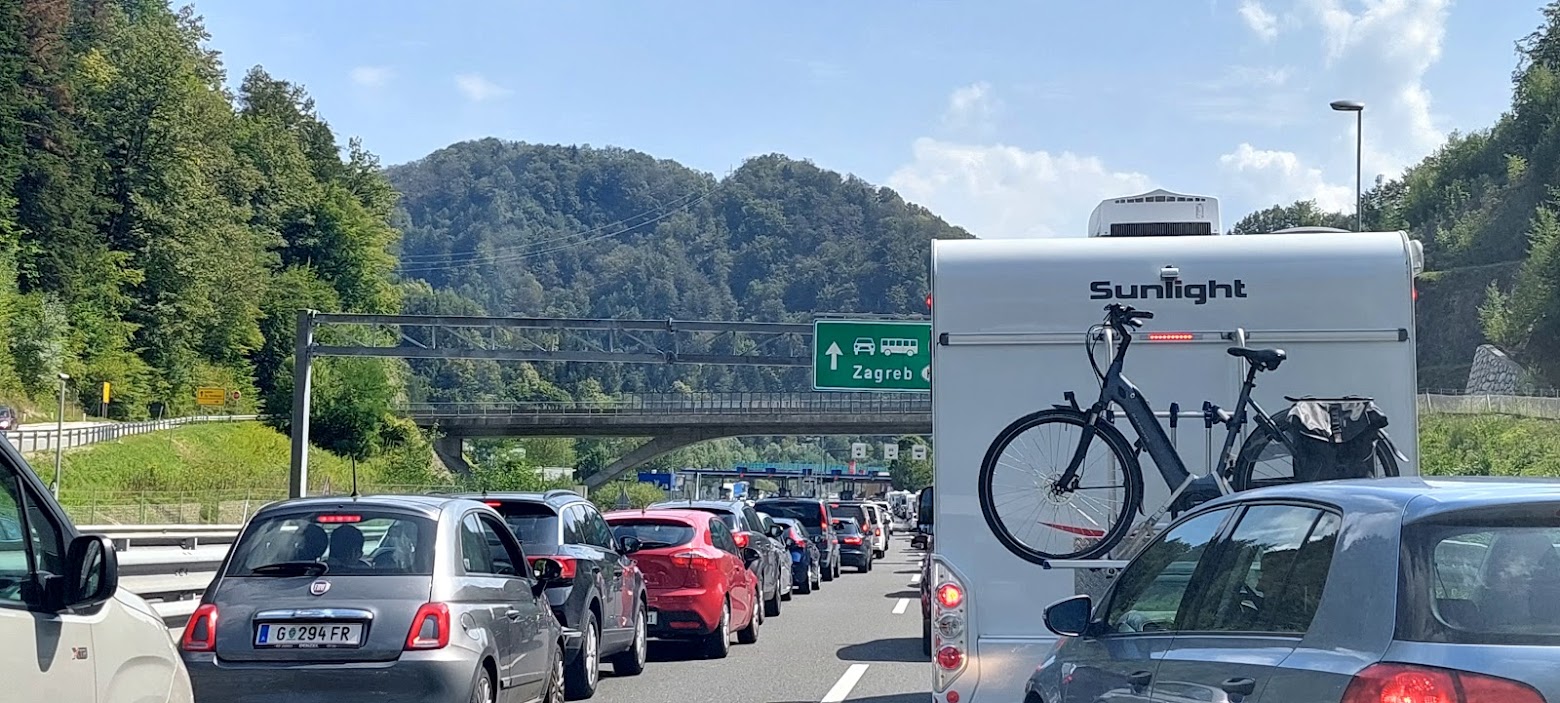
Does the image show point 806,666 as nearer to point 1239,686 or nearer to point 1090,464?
point 1090,464

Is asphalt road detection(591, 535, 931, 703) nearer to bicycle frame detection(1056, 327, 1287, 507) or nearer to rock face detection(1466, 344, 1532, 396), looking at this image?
bicycle frame detection(1056, 327, 1287, 507)

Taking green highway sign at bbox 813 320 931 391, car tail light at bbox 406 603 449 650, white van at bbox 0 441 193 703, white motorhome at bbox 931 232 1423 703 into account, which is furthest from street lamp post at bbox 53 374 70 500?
white van at bbox 0 441 193 703

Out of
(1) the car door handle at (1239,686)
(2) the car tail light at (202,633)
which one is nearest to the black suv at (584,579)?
(2) the car tail light at (202,633)

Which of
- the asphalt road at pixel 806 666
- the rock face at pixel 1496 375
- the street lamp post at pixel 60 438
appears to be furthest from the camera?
the rock face at pixel 1496 375

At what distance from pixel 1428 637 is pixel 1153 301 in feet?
16.0

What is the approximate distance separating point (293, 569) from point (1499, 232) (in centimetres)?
10375

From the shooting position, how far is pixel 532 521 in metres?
13.4

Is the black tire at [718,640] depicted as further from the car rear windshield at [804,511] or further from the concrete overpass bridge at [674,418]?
the concrete overpass bridge at [674,418]

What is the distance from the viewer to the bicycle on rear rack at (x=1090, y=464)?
8.30 meters

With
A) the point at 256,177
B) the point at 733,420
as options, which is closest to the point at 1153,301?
A: the point at 733,420

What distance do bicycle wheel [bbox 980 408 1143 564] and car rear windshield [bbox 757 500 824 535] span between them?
1068 inches

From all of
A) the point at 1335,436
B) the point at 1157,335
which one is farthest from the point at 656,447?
the point at 1335,436

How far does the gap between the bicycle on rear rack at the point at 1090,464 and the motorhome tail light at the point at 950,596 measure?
1.08ft

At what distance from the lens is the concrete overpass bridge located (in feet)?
217
